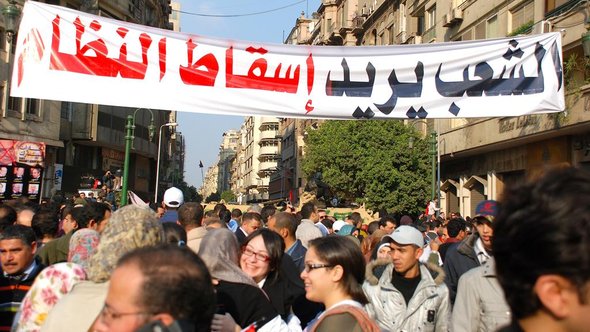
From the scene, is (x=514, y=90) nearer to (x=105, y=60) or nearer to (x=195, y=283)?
(x=105, y=60)

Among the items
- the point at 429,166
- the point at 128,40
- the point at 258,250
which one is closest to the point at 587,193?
the point at 258,250

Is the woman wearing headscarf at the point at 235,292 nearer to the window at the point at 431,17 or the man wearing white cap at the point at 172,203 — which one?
the man wearing white cap at the point at 172,203

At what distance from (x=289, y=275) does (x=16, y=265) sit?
6.90 ft

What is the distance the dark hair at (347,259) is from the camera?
12.1 feet

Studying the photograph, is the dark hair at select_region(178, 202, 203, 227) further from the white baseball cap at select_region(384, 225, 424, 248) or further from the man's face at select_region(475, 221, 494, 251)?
the man's face at select_region(475, 221, 494, 251)

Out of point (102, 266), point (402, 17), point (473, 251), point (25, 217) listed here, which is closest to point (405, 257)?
point (473, 251)

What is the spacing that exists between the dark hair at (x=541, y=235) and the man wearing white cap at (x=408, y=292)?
3129 millimetres

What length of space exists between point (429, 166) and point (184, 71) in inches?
1036

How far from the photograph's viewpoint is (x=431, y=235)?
11.9 meters

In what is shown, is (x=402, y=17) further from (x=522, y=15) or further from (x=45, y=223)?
(x=45, y=223)

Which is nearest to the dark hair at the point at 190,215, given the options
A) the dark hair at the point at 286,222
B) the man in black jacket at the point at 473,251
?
the dark hair at the point at 286,222

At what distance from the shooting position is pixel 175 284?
199 cm

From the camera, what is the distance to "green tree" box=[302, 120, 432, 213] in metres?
32.0

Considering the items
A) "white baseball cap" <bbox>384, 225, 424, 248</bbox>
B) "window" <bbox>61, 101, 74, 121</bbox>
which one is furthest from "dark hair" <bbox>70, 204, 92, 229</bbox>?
"window" <bbox>61, 101, 74, 121</bbox>
